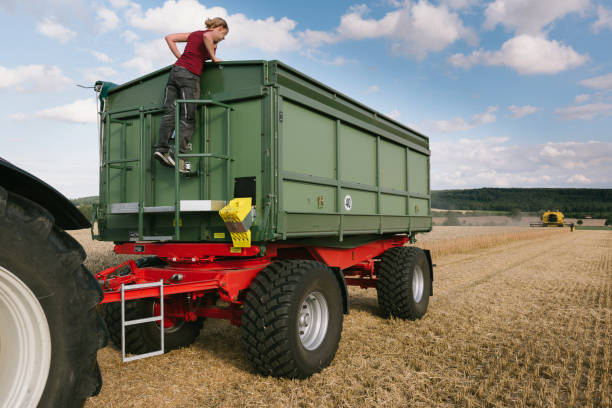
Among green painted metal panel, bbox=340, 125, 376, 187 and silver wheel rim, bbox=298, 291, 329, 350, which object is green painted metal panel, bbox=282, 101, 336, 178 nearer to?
green painted metal panel, bbox=340, 125, 376, 187

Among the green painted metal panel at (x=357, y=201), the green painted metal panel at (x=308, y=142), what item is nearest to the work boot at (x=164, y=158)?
the green painted metal panel at (x=308, y=142)

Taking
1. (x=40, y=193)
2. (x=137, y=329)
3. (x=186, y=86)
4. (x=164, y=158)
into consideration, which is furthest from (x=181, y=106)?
(x=137, y=329)

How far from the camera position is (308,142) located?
4742 millimetres

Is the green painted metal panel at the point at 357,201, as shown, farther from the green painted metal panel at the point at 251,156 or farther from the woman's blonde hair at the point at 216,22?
the woman's blonde hair at the point at 216,22

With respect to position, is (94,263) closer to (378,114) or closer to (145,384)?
(145,384)

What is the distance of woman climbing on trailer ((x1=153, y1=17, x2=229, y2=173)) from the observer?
4.28 metres

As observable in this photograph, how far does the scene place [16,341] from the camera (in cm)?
219

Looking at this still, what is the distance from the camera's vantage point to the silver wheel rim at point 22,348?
214 cm

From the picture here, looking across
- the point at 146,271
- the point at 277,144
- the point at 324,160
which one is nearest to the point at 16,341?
the point at 146,271

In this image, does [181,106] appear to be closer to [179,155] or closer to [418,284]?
[179,155]

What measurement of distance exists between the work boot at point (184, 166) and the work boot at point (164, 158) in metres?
0.09

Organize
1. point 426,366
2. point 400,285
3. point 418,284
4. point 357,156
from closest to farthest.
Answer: point 426,366, point 357,156, point 400,285, point 418,284

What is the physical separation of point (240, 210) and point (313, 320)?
1536 millimetres

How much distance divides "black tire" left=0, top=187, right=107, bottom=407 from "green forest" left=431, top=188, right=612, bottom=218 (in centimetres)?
10665
